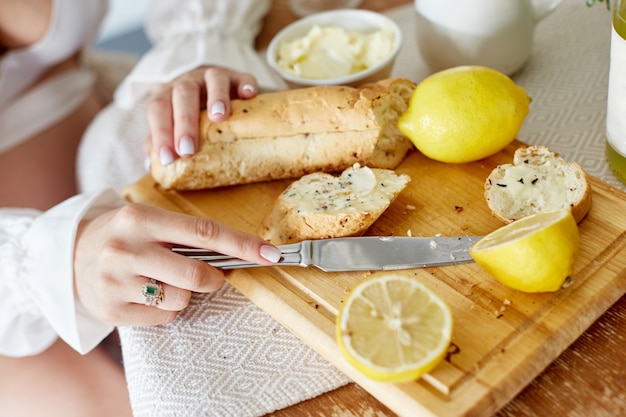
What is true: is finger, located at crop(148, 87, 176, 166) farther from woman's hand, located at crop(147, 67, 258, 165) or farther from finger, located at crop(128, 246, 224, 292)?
finger, located at crop(128, 246, 224, 292)

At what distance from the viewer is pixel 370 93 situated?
1.18 meters

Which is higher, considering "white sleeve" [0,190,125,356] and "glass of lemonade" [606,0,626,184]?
"glass of lemonade" [606,0,626,184]

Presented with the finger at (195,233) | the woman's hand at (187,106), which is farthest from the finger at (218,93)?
the finger at (195,233)

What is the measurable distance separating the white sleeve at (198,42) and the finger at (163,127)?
0.23m

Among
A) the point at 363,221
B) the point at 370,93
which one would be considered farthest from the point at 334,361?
the point at 370,93

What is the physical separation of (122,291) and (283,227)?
0.27 m

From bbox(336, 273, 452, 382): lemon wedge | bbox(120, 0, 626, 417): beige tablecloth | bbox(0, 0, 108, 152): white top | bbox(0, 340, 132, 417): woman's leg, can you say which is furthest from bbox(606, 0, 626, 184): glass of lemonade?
bbox(0, 0, 108, 152): white top

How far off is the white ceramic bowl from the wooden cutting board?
21cm

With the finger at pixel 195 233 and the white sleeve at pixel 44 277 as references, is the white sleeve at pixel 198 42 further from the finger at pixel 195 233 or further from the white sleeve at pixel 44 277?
the finger at pixel 195 233

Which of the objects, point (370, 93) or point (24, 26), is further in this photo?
point (24, 26)

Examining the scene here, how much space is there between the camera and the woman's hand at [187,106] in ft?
3.95

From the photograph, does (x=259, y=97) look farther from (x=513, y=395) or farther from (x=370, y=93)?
(x=513, y=395)

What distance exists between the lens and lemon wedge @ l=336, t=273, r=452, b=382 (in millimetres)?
785

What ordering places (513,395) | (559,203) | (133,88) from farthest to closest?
(133,88) → (559,203) → (513,395)
